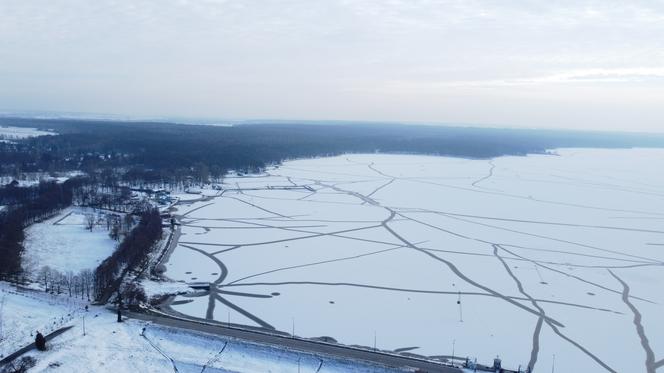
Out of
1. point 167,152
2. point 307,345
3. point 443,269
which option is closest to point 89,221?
point 307,345

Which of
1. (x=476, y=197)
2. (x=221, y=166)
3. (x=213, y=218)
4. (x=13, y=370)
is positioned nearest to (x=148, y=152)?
(x=221, y=166)

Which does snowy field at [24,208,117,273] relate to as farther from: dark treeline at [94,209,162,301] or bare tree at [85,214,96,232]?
dark treeline at [94,209,162,301]

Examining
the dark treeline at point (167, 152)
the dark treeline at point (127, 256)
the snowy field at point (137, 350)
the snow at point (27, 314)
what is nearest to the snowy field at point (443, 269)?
the dark treeline at point (127, 256)

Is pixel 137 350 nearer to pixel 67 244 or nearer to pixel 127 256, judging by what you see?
pixel 127 256

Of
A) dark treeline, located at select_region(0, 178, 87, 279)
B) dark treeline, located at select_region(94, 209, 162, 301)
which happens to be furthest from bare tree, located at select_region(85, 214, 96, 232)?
dark treeline, located at select_region(94, 209, 162, 301)

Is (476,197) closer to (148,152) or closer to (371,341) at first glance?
(371,341)
